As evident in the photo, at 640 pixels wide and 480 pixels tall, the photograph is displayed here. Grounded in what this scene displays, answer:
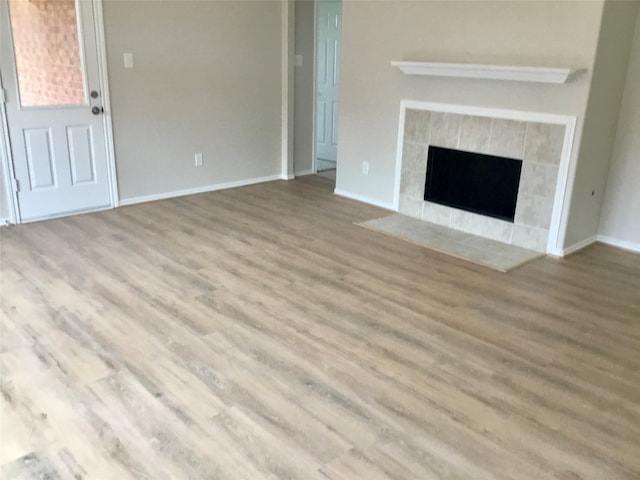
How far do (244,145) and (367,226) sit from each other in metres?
1.92

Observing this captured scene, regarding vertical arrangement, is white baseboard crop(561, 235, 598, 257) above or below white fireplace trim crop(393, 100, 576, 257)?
below

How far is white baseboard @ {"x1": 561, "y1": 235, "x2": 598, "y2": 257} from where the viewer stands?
4230mm

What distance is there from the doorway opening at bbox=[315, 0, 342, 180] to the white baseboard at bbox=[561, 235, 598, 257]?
→ 300 cm

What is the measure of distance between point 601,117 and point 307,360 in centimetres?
289

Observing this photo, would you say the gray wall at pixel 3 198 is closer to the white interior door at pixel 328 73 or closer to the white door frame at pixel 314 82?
the white door frame at pixel 314 82

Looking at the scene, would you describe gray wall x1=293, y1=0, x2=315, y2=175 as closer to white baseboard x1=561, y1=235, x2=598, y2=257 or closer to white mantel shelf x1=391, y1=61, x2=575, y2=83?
white mantel shelf x1=391, y1=61, x2=575, y2=83

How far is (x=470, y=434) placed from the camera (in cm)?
222

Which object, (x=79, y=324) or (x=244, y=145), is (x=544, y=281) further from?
(x=244, y=145)

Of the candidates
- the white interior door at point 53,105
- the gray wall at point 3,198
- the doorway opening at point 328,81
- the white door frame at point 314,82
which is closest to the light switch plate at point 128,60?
the white interior door at point 53,105

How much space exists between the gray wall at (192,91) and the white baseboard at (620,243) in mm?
3467

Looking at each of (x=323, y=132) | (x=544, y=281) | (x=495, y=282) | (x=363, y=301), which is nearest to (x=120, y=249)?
(x=363, y=301)

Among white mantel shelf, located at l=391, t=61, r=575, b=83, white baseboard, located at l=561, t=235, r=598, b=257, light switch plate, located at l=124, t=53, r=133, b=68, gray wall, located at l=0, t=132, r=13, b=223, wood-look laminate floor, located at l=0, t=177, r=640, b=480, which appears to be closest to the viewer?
wood-look laminate floor, located at l=0, t=177, r=640, b=480

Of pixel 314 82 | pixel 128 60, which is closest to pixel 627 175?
pixel 314 82

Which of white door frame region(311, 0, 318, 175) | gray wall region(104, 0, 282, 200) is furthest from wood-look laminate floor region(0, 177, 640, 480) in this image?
white door frame region(311, 0, 318, 175)
